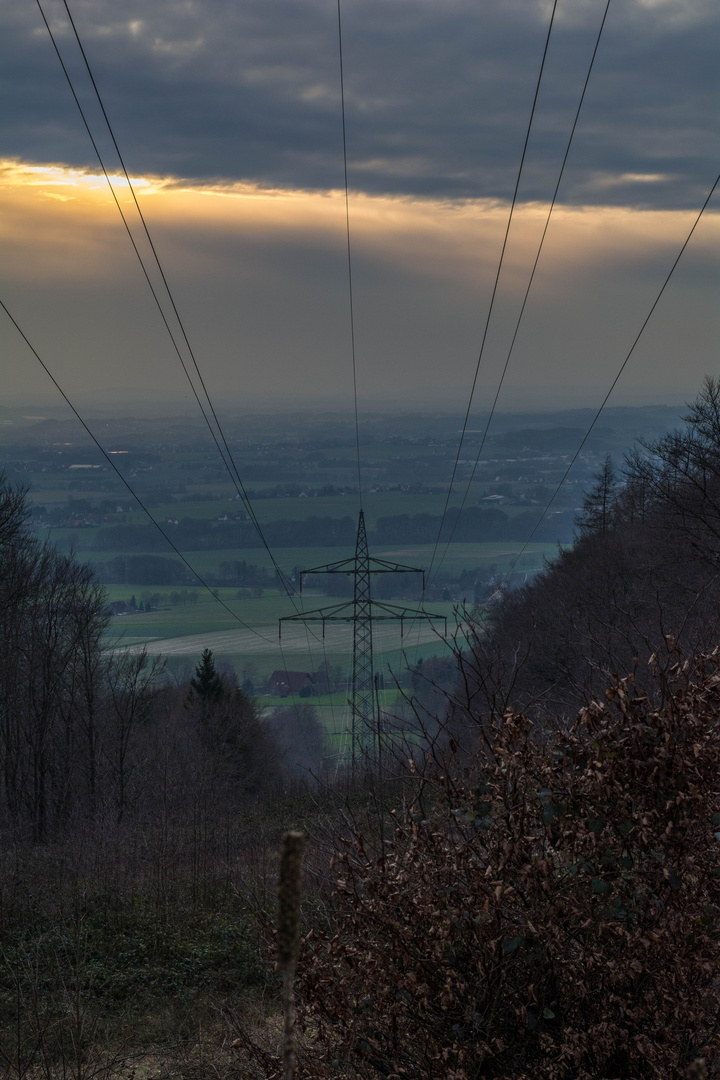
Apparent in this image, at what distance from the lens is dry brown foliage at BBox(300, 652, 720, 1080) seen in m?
4.15

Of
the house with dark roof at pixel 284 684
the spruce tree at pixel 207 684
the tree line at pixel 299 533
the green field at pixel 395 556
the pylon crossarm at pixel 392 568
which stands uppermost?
the tree line at pixel 299 533

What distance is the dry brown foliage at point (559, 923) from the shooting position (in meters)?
4.15

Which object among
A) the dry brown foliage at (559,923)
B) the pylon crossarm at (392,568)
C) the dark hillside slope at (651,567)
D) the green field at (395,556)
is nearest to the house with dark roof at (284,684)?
the green field at (395,556)

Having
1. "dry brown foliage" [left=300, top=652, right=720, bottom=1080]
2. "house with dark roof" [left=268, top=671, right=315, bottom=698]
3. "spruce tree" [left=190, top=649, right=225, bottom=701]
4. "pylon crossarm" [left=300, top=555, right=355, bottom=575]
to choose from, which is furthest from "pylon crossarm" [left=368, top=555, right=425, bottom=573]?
"house with dark roof" [left=268, top=671, right=315, bottom=698]

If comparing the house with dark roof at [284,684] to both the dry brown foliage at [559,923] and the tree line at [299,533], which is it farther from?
the dry brown foliage at [559,923]

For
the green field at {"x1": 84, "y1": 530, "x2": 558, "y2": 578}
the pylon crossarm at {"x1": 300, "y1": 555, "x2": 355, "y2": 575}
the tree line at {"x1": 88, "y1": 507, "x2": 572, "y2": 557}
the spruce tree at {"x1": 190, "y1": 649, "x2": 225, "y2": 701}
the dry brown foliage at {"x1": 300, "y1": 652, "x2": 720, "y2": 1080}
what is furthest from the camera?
the tree line at {"x1": 88, "y1": 507, "x2": 572, "y2": 557}

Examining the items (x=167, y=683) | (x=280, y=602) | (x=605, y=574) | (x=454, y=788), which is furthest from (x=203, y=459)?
(x=454, y=788)

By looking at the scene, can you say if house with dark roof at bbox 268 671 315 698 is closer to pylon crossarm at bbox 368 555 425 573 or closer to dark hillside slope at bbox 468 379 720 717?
dark hillside slope at bbox 468 379 720 717

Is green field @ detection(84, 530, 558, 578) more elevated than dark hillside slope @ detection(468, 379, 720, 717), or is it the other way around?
green field @ detection(84, 530, 558, 578)

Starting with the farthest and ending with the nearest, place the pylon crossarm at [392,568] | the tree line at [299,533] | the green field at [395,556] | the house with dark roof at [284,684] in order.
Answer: the tree line at [299,533] → the green field at [395,556] → the house with dark roof at [284,684] → the pylon crossarm at [392,568]

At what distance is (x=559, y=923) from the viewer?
4.26m

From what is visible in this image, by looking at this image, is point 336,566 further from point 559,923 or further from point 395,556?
point 395,556

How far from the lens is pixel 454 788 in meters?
4.83

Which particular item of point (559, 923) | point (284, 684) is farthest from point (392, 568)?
point (284, 684)
